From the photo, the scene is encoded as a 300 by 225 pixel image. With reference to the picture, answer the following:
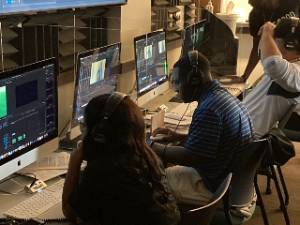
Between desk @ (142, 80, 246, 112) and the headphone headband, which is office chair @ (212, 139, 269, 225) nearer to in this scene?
the headphone headband

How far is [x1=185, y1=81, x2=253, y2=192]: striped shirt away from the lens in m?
2.17

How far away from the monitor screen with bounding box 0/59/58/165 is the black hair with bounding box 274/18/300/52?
1.57m

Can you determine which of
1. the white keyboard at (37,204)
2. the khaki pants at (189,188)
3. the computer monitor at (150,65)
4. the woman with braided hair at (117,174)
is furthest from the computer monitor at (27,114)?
the computer monitor at (150,65)

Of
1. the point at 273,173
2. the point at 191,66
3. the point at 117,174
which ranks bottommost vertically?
the point at 273,173

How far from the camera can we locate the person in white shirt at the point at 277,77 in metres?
2.84

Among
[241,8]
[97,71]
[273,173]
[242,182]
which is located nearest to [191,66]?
[97,71]

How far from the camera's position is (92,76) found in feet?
7.99

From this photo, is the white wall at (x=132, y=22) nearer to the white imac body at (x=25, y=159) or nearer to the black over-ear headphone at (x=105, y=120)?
the white imac body at (x=25, y=159)

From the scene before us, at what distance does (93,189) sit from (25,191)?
0.55 m

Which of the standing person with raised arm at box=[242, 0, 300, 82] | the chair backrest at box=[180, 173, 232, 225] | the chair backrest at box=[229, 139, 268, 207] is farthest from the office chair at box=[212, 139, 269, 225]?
the standing person with raised arm at box=[242, 0, 300, 82]

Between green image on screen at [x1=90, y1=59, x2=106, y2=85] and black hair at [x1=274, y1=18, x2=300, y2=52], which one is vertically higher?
black hair at [x1=274, y1=18, x2=300, y2=52]

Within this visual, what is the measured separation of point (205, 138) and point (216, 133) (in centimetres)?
6

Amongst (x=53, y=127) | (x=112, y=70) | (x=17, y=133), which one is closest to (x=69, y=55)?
(x=112, y=70)

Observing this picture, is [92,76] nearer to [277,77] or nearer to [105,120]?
[105,120]
